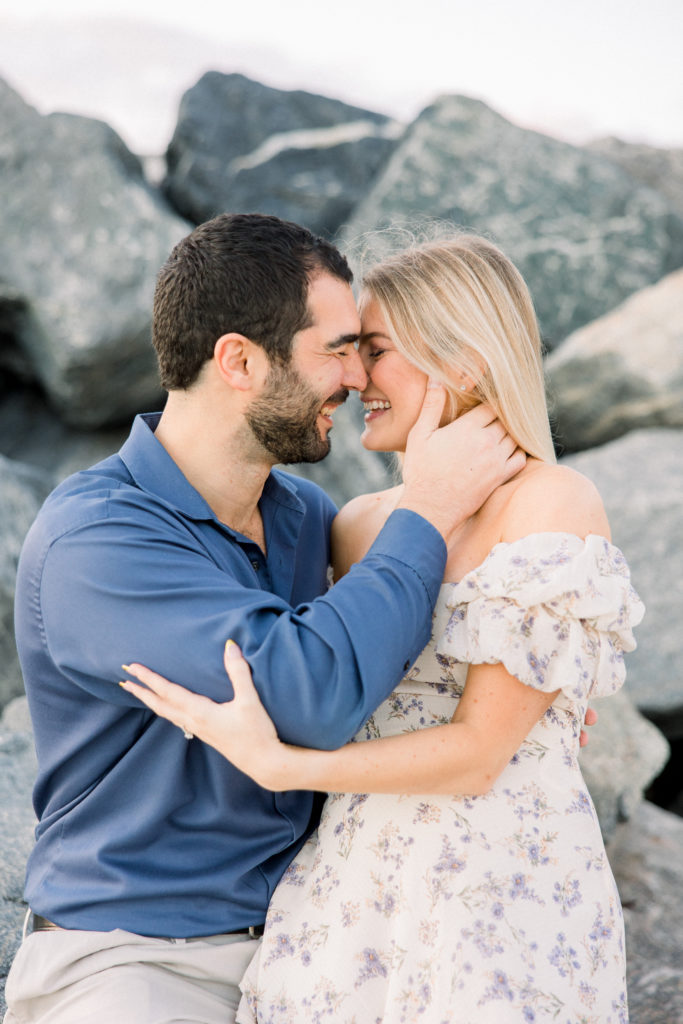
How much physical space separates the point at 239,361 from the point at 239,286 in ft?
0.60

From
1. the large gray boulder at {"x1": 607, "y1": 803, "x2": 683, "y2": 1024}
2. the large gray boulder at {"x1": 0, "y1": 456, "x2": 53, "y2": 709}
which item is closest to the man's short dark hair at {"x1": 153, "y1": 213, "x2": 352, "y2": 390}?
the large gray boulder at {"x1": 0, "y1": 456, "x2": 53, "y2": 709}

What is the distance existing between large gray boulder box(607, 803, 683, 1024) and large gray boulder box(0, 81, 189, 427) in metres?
3.43

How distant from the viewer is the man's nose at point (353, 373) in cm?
257

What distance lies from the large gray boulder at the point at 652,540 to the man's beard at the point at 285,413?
2703 millimetres

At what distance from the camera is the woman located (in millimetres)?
1977

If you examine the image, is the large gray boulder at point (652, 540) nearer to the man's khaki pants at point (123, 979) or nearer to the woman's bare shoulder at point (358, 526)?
the woman's bare shoulder at point (358, 526)

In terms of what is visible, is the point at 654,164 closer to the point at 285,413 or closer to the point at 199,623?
the point at 285,413

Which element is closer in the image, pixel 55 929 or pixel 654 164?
pixel 55 929

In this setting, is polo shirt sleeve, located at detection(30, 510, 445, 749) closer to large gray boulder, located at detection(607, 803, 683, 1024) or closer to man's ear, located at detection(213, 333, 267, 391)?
man's ear, located at detection(213, 333, 267, 391)

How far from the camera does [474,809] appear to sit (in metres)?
2.11

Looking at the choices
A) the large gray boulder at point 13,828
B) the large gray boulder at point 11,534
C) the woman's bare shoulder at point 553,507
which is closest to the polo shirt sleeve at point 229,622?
the woman's bare shoulder at point 553,507

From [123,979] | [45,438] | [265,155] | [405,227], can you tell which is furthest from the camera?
[265,155]

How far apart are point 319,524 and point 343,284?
0.71 metres

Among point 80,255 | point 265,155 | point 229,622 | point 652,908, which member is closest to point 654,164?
point 265,155
